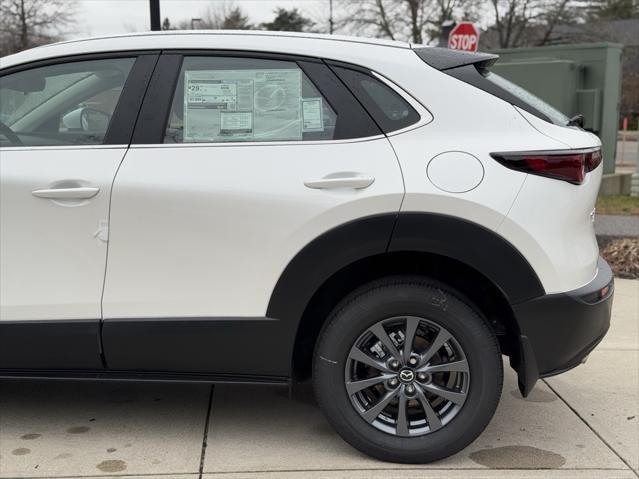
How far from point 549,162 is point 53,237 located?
6.78ft

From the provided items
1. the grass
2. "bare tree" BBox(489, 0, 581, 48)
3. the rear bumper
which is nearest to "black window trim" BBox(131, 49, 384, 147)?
the rear bumper

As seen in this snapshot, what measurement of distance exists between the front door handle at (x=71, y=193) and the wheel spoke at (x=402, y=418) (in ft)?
5.08

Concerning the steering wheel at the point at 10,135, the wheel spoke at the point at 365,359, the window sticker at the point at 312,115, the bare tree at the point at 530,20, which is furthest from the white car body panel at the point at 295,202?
the bare tree at the point at 530,20

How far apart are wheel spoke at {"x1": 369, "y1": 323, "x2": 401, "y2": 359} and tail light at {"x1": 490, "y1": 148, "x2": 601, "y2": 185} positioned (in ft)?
2.77

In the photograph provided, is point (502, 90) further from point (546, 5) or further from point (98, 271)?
point (546, 5)

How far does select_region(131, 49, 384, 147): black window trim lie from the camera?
9.89ft

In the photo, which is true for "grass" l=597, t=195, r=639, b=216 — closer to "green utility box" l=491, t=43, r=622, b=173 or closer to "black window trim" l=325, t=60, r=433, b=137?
"green utility box" l=491, t=43, r=622, b=173

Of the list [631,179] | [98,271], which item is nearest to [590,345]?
[98,271]

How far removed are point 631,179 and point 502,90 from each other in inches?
363

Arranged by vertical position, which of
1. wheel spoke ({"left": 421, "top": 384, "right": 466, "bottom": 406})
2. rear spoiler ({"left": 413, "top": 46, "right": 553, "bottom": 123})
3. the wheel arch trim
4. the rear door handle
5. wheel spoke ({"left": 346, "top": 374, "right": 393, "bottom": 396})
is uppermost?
rear spoiler ({"left": 413, "top": 46, "right": 553, "bottom": 123})

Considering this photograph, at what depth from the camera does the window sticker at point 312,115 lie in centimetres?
305

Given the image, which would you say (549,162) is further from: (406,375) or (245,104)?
(245,104)

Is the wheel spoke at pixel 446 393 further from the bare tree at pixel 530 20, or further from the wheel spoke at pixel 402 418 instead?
the bare tree at pixel 530 20

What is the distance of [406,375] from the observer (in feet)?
10.0
